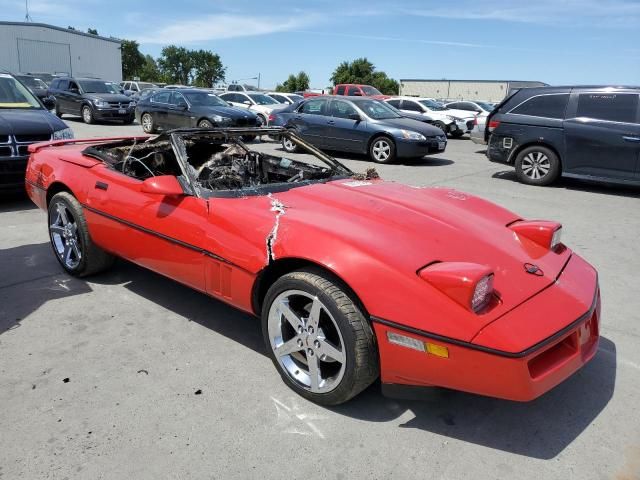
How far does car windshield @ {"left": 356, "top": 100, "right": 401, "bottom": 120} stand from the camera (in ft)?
37.9

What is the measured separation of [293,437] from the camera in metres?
2.34

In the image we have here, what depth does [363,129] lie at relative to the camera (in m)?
11.3

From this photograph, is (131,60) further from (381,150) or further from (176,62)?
(381,150)

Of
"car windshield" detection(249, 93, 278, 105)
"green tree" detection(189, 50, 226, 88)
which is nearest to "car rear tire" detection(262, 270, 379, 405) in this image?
"car windshield" detection(249, 93, 278, 105)

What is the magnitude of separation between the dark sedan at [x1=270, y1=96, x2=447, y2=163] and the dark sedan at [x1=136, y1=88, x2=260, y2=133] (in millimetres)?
2009

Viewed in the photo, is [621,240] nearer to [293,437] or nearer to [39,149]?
[293,437]

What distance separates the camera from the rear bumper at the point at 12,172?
593 cm

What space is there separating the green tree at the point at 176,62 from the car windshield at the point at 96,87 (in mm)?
92211

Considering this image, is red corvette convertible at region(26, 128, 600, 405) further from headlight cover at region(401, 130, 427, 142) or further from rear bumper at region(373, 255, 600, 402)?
headlight cover at region(401, 130, 427, 142)

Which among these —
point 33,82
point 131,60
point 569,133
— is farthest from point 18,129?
point 131,60

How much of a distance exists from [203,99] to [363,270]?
13.4 m

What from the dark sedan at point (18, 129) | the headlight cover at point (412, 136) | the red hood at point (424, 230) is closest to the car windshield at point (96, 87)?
the dark sedan at point (18, 129)

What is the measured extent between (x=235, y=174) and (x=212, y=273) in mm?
1138

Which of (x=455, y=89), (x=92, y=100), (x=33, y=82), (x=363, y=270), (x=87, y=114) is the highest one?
(x=455, y=89)
